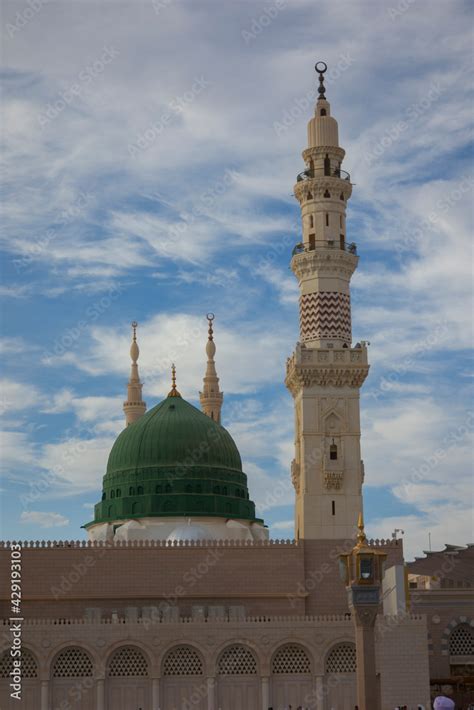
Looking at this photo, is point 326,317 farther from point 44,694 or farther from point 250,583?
point 44,694

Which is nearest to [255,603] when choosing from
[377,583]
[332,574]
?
[332,574]

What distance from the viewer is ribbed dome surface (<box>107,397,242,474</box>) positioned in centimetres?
5338

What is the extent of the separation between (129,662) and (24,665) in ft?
12.1

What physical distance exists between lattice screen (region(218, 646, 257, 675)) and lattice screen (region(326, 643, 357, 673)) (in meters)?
2.72

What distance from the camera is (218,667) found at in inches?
1642

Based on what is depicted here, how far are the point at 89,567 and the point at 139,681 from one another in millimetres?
5038

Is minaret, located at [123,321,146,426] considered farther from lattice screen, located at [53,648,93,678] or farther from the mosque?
lattice screen, located at [53,648,93,678]

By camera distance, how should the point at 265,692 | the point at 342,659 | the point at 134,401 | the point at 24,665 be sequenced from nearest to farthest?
the point at 24,665 < the point at 265,692 < the point at 342,659 < the point at 134,401

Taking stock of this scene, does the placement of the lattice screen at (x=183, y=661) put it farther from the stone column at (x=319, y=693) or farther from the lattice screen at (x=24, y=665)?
the lattice screen at (x=24, y=665)

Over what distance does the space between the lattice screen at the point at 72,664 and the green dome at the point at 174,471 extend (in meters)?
11.0

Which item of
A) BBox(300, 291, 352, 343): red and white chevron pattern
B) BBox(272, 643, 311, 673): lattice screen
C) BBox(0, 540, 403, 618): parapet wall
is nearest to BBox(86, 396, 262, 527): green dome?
BBox(0, 540, 403, 618): parapet wall

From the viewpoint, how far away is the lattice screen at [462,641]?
47.6 metres

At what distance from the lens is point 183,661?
41.8 metres

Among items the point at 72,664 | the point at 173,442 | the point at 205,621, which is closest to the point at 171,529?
the point at 173,442
